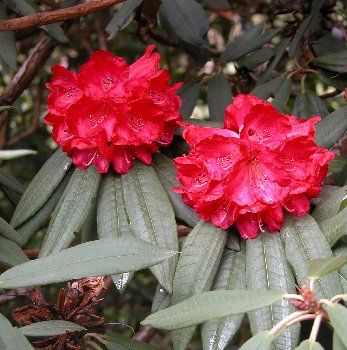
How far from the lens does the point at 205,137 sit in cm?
109

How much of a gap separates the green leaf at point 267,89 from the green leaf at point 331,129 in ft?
0.91

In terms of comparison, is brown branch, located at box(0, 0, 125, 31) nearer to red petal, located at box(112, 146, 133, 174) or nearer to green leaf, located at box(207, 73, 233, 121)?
red petal, located at box(112, 146, 133, 174)

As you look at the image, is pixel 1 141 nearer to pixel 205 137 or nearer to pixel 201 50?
pixel 201 50

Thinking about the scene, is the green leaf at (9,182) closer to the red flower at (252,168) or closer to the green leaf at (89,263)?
the red flower at (252,168)

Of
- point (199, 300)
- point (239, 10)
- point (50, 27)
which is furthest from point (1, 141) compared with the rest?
point (199, 300)

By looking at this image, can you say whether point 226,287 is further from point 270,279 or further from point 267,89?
point 267,89

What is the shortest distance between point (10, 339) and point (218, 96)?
101 centimetres

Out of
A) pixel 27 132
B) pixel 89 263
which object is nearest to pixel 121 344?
pixel 89 263

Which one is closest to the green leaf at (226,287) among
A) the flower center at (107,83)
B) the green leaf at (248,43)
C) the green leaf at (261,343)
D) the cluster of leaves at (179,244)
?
the cluster of leaves at (179,244)

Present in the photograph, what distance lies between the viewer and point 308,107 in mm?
1522

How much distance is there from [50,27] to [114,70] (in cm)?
45

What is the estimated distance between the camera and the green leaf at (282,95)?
152 centimetres

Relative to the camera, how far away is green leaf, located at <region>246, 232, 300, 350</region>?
939 millimetres

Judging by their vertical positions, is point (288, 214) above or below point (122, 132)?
below
